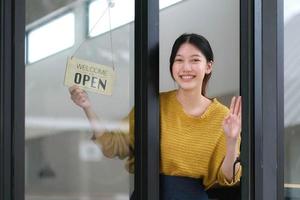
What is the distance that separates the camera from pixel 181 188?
2195 mm

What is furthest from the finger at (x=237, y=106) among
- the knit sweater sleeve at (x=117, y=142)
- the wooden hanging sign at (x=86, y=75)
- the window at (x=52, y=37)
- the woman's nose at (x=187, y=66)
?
the window at (x=52, y=37)

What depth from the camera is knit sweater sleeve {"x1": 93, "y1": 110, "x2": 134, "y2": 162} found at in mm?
2193

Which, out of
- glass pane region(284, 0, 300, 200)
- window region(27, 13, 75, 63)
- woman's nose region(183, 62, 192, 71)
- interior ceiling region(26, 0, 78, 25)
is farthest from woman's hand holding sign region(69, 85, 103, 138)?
glass pane region(284, 0, 300, 200)

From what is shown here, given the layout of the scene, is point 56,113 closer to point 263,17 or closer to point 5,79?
point 5,79

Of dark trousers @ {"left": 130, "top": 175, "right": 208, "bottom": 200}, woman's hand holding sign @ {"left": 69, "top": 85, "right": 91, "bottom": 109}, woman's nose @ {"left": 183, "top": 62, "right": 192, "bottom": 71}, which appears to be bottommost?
dark trousers @ {"left": 130, "top": 175, "right": 208, "bottom": 200}

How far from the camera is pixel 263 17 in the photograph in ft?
6.84

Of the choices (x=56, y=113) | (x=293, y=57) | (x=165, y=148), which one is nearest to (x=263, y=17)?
(x=293, y=57)

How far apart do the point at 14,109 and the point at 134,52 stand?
581 mm

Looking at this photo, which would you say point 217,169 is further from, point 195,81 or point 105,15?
point 105,15

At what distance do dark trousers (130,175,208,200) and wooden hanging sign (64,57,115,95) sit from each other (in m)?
0.46

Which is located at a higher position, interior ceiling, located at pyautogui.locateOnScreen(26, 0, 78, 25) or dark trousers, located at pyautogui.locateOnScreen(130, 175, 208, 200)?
interior ceiling, located at pyautogui.locateOnScreen(26, 0, 78, 25)

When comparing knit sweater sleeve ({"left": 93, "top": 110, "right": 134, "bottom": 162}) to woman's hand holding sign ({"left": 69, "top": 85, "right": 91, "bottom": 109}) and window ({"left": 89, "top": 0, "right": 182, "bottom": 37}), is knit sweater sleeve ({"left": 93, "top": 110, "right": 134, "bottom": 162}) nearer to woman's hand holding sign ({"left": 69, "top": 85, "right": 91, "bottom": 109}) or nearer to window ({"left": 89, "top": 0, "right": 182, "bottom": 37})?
woman's hand holding sign ({"left": 69, "top": 85, "right": 91, "bottom": 109})

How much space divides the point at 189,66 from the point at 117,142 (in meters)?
A: 0.45

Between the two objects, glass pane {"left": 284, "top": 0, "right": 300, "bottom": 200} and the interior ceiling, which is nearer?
the interior ceiling
